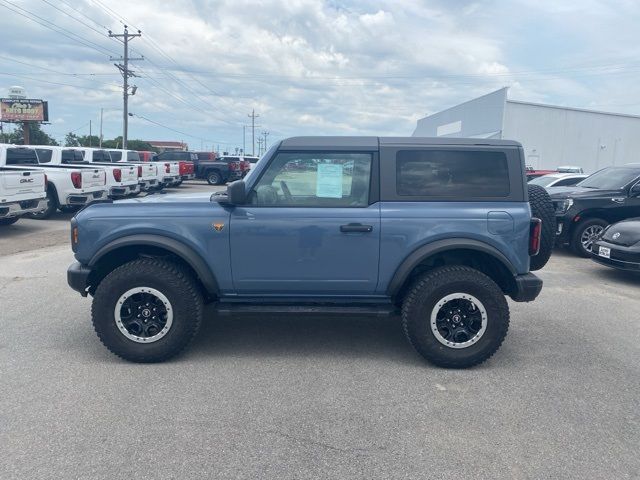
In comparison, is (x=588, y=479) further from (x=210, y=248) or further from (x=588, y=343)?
(x=210, y=248)

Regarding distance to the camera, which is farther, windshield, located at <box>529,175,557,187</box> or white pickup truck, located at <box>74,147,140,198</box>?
white pickup truck, located at <box>74,147,140,198</box>

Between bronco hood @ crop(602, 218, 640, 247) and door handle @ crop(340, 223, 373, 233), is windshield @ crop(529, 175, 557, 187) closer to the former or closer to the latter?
bronco hood @ crop(602, 218, 640, 247)

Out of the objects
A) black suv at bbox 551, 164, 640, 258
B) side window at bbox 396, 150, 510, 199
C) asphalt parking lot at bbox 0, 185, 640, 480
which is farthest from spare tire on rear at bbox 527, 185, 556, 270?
black suv at bbox 551, 164, 640, 258

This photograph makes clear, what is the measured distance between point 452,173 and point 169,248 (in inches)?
95.0

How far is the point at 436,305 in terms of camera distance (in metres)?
4.30

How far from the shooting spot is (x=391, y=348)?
4.88 metres

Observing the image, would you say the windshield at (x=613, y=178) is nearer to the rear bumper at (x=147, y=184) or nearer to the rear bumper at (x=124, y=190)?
the rear bumper at (x=124, y=190)

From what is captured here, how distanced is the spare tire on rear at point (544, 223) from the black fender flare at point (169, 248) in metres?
2.93

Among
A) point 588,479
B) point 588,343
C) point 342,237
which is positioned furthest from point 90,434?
point 588,343

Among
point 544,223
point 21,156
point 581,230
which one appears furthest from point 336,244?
point 21,156

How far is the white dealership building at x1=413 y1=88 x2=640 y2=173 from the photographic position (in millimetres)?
34906

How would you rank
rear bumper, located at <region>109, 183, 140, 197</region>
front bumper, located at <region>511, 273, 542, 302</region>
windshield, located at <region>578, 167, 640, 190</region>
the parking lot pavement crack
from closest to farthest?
the parking lot pavement crack < front bumper, located at <region>511, 273, 542, 302</region> < windshield, located at <region>578, 167, 640, 190</region> < rear bumper, located at <region>109, 183, 140, 197</region>

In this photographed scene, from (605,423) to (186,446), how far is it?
2700 mm

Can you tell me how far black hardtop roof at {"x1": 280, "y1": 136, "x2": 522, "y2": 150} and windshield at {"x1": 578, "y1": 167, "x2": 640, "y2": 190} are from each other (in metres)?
6.42
